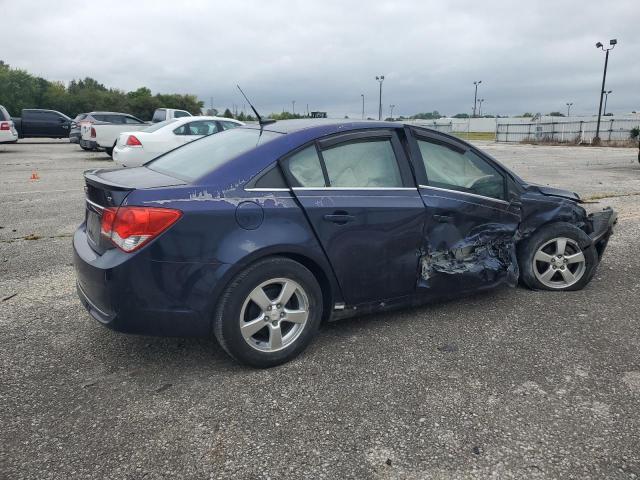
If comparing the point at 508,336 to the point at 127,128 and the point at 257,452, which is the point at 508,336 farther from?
the point at 127,128

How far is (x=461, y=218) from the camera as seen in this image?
3811 mm

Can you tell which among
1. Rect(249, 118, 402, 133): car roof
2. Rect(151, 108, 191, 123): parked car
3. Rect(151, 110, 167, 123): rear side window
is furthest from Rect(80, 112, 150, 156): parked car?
Rect(249, 118, 402, 133): car roof

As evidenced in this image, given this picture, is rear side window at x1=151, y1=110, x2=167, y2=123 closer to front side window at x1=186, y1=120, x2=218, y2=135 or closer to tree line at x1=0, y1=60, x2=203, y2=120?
front side window at x1=186, y1=120, x2=218, y2=135

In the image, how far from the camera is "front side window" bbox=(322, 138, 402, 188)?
11.1 ft

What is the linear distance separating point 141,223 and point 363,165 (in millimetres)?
1542

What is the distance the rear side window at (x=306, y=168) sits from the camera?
3221 mm

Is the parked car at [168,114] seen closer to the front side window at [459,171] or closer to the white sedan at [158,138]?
the white sedan at [158,138]

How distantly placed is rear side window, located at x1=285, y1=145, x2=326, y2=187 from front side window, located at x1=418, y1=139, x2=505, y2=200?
0.90m

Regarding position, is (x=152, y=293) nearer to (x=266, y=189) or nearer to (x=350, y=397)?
(x=266, y=189)

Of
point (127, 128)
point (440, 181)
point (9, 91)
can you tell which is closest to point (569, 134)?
point (127, 128)

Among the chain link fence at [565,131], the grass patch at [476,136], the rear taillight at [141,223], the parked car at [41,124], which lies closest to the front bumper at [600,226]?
the rear taillight at [141,223]

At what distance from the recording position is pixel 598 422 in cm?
261

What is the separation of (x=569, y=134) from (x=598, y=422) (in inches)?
1738

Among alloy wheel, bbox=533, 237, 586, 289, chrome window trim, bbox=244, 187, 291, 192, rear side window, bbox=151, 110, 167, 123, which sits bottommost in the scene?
alloy wheel, bbox=533, 237, 586, 289
